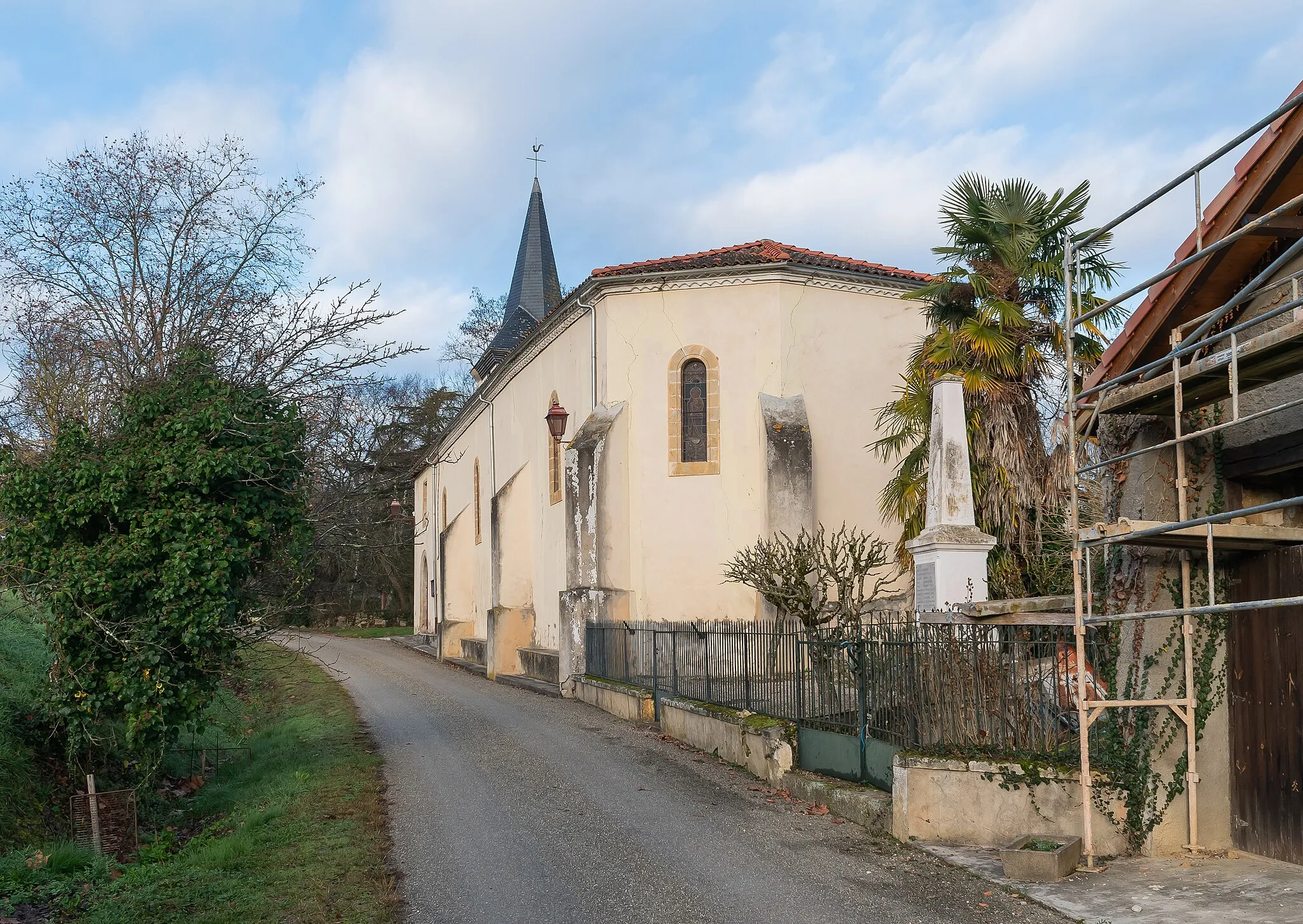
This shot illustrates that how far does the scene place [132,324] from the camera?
12680mm

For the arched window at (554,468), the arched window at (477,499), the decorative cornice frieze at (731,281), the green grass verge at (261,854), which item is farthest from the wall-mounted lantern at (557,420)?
the arched window at (477,499)

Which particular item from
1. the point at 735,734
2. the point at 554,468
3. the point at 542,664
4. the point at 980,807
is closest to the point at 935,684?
the point at 980,807

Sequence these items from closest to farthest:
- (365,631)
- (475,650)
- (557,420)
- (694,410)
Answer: (557,420) → (694,410) → (475,650) → (365,631)

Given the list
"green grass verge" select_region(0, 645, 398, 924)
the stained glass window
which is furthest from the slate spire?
"green grass verge" select_region(0, 645, 398, 924)

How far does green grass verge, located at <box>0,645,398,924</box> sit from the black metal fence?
4.28 m

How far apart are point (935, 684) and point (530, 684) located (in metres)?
13.7

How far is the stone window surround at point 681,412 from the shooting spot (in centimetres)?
1955

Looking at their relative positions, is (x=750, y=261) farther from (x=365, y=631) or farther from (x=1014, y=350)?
(x=365, y=631)

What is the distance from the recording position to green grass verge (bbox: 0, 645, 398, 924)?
22.6 ft

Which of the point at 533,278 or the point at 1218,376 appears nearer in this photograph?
the point at 1218,376

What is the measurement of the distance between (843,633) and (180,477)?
6747 millimetres

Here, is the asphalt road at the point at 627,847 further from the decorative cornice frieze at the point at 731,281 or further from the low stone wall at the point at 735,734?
the decorative cornice frieze at the point at 731,281

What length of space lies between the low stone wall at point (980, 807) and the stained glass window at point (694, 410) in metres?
11.6

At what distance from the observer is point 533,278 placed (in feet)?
131
